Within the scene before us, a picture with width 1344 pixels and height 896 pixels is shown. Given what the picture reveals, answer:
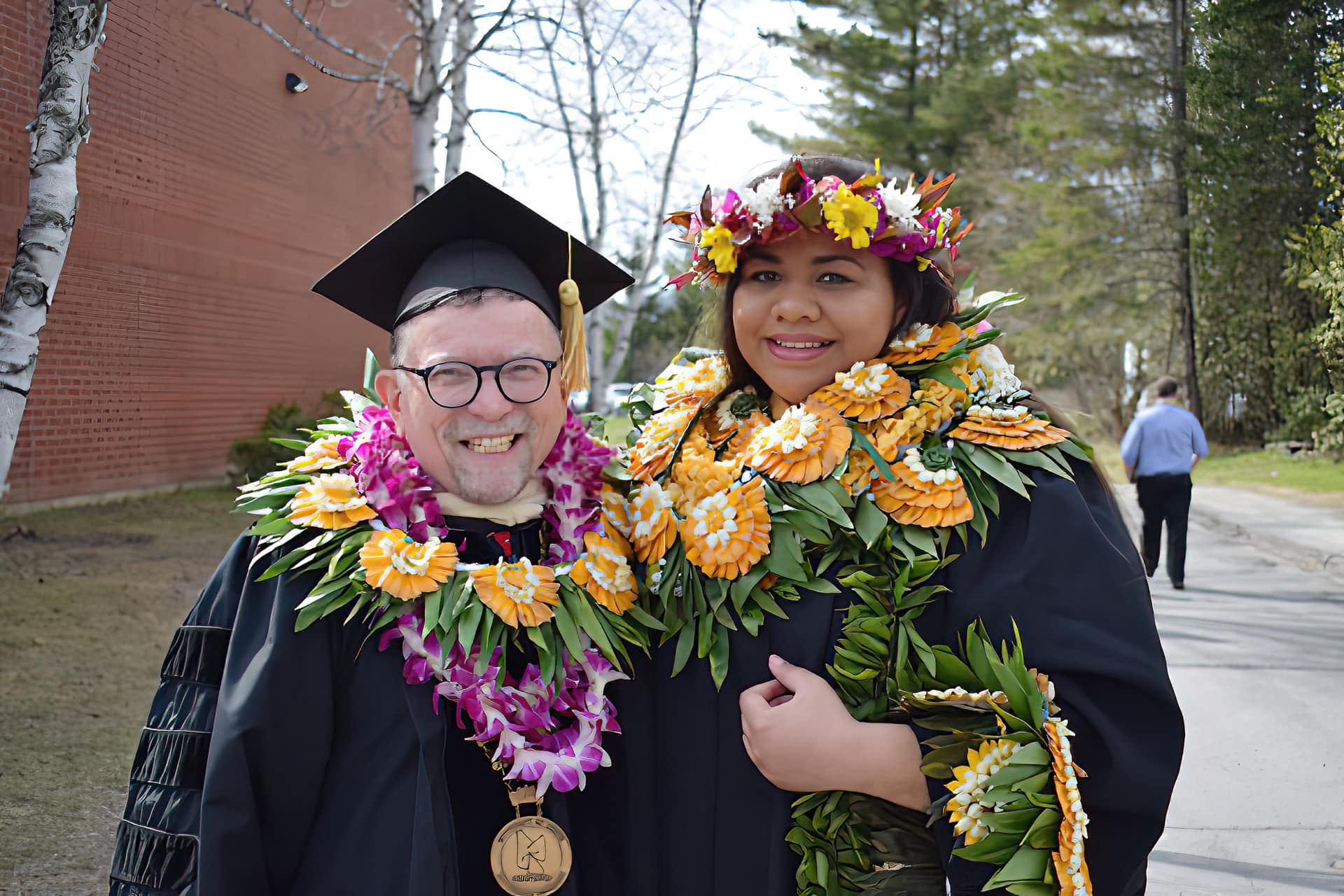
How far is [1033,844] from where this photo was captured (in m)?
1.83

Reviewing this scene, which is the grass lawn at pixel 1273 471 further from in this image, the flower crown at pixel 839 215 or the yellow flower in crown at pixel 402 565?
the yellow flower in crown at pixel 402 565

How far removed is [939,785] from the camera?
6.19ft

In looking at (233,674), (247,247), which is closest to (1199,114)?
(247,247)

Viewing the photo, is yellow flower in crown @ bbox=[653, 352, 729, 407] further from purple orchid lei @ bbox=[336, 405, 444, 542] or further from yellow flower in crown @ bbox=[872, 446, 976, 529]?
purple orchid lei @ bbox=[336, 405, 444, 542]

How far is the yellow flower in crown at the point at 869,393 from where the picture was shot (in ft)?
7.07

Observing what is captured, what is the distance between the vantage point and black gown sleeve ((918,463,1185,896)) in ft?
6.12

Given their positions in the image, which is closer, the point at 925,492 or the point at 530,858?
the point at 530,858

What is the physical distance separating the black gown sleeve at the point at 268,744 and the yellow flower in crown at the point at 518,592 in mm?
302

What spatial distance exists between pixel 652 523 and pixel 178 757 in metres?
1.05

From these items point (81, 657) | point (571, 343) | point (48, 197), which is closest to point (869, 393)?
point (571, 343)

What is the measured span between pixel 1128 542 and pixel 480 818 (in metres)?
1.47

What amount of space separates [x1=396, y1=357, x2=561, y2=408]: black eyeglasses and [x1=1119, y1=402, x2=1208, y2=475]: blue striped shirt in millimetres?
8093

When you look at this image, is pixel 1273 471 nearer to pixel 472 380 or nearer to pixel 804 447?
pixel 804 447

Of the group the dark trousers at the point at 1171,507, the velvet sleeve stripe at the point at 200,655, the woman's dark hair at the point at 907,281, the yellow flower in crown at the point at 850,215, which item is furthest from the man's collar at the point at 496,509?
the dark trousers at the point at 1171,507
